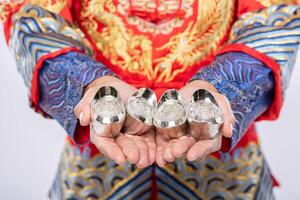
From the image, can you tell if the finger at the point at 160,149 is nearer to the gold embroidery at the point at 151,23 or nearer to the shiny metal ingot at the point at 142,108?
the shiny metal ingot at the point at 142,108

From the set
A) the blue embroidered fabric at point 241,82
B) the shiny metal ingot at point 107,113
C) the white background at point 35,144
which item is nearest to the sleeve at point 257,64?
the blue embroidered fabric at point 241,82

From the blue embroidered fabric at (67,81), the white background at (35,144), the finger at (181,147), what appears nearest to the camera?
the finger at (181,147)

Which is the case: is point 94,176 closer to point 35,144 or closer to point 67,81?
point 67,81

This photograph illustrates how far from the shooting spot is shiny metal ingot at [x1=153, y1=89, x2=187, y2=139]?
2.12 ft

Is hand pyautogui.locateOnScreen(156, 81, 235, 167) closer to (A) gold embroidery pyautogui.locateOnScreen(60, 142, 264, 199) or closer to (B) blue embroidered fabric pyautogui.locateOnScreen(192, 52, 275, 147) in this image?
(B) blue embroidered fabric pyautogui.locateOnScreen(192, 52, 275, 147)

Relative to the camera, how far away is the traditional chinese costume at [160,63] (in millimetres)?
752

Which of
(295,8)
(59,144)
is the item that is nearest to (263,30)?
(295,8)

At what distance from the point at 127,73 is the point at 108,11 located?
0.21ft

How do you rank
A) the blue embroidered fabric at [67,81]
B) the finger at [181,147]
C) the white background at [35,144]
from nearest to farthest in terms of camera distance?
the finger at [181,147] < the blue embroidered fabric at [67,81] < the white background at [35,144]

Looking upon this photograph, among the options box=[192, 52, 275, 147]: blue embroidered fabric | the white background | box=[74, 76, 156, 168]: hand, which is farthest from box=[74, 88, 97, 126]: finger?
the white background

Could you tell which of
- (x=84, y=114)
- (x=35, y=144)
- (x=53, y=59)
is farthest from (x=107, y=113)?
(x=35, y=144)

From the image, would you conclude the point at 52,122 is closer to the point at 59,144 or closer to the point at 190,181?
the point at 59,144

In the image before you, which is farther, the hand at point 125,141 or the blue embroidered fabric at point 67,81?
the blue embroidered fabric at point 67,81

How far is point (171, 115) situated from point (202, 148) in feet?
0.12
